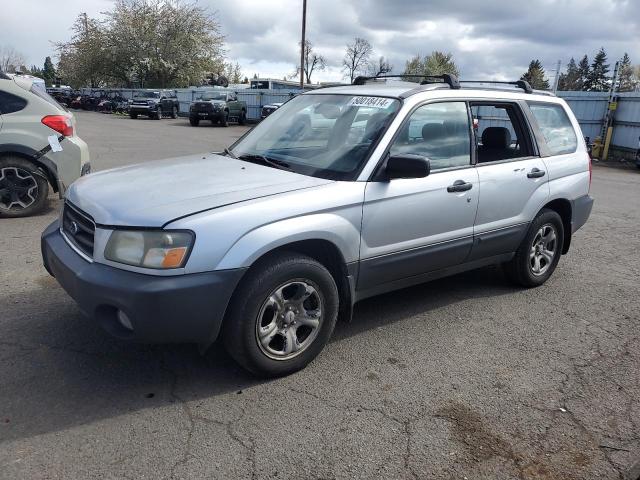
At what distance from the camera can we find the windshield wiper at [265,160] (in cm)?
372

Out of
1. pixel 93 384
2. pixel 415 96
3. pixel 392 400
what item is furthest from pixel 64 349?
pixel 415 96

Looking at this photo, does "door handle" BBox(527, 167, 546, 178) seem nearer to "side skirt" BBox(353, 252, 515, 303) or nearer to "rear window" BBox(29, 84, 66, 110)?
"side skirt" BBox(353, 252, 515, 303)

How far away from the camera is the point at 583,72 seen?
8862 centimetres

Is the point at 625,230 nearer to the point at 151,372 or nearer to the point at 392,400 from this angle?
the point at 392,400

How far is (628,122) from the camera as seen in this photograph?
1794cm

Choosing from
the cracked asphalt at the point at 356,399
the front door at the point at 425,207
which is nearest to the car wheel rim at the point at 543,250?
the cracked asphalt at the point at 356,399

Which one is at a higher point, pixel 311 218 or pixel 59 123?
pixel 59 123

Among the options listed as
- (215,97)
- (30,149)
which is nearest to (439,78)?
(30,149)

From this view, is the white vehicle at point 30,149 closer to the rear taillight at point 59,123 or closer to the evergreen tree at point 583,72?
the rear taillight at point 59,123

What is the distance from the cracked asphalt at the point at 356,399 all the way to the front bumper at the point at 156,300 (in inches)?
17.4

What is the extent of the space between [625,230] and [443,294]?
4260 millimetres

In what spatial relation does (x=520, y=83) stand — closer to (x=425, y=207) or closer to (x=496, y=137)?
(x=496, y=137)

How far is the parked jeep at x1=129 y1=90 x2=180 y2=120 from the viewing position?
3312 centimetres

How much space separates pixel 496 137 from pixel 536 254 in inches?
45.6
